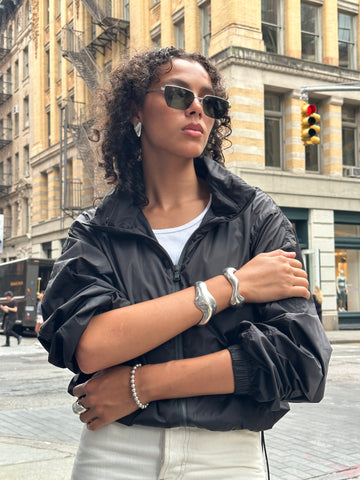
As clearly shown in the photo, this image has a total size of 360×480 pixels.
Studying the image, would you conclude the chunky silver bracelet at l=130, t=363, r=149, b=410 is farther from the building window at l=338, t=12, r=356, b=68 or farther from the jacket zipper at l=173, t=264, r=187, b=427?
the building window at l=338, t=12, r=356, b=68

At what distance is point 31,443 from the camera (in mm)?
6172

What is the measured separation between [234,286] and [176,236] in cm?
30

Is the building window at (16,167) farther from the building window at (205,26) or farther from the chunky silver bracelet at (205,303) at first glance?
the chunky silver bracelet at (205,303)

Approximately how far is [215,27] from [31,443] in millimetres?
19346

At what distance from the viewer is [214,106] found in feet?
6.95

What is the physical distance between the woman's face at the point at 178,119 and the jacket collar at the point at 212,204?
12 cm

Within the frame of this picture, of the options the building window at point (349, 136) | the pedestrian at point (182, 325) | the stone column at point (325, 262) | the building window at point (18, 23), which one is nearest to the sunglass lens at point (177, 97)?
the pedestrian at point (182, 325)

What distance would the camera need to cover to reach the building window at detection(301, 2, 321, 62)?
2356 cm

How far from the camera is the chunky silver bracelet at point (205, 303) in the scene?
178 cm

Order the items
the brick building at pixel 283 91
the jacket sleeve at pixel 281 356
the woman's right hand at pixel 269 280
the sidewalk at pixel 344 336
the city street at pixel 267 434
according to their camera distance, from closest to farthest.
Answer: the jacket sleeve at pixel 281 356, the woman's right hand at pixel 269 280, the city street at pixel 267 434, the sidewalk at pixel 344 336, the brick building at pixel 283 91

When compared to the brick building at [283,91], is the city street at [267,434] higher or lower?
lower

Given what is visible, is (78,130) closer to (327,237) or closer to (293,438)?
(327,237)

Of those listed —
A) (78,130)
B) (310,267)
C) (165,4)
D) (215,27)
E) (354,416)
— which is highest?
(165,4)

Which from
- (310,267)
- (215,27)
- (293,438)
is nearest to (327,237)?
(310,267)
